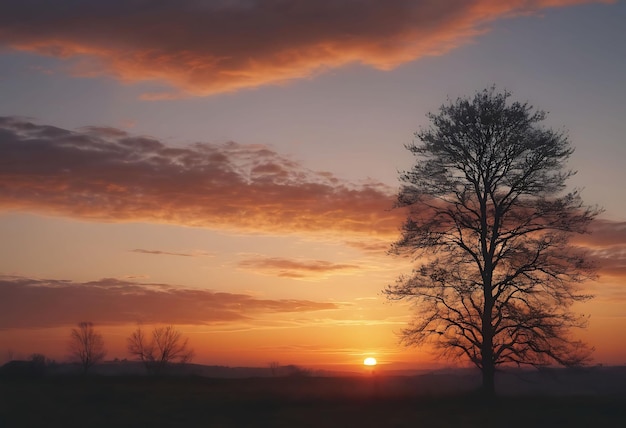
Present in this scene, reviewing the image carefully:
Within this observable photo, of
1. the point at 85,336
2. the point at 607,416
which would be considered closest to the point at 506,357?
the point at 607,416

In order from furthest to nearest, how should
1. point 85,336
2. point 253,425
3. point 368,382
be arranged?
point 85,336
point 368,382
point 253,425

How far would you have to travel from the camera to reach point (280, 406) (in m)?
25.9

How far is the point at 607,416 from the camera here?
80.0 feet

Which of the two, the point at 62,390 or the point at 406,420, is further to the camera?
the point at 62,390

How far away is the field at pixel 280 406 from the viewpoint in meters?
23.5

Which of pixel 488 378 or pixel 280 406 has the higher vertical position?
pixel 488 378

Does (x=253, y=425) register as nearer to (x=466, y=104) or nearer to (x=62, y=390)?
(x=62, y=390)

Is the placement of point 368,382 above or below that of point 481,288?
below

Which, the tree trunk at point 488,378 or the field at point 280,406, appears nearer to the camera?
the field at point 280,406

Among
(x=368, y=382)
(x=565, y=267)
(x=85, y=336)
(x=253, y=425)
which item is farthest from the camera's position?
(x=85, y=336)

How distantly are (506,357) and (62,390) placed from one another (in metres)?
19.7

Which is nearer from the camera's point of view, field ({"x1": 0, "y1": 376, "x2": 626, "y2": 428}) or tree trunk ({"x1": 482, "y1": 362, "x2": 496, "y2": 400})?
field ({"x1": 0, "y1": 376, "x2": 626, "y2": 428})

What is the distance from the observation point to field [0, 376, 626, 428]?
23500mm

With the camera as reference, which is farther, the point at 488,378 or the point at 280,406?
the point at 488,378
